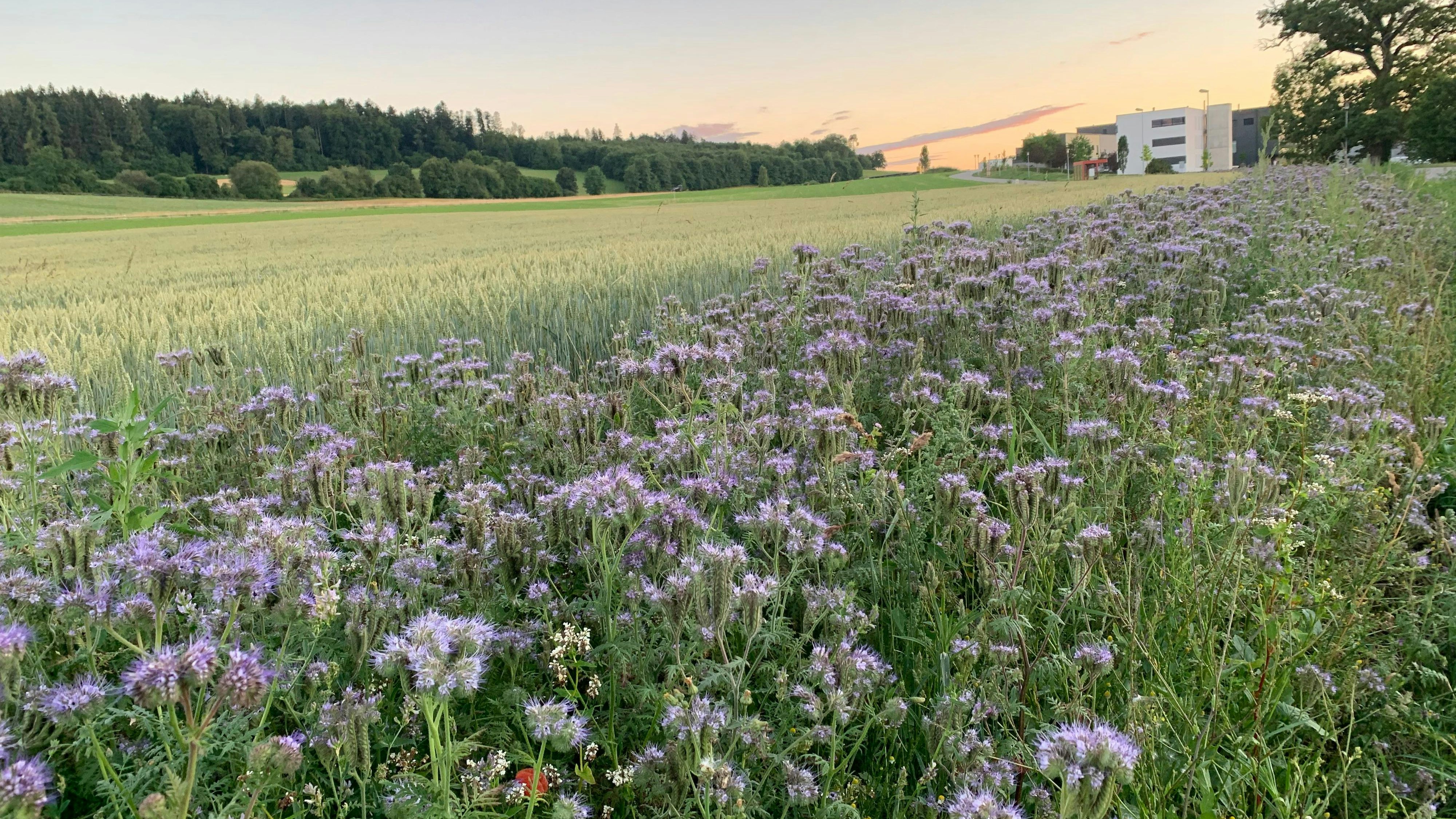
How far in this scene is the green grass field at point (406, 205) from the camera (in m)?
39.8

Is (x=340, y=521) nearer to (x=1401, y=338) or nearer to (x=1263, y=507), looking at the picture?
(x=1263, y=507)

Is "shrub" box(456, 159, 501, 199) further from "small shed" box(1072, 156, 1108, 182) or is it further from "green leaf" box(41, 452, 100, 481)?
"green leaf" box(41, 452, 100, 481)

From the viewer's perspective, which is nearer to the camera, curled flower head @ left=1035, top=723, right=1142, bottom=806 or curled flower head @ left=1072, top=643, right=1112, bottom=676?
curled flower head @ left=1035, top=723, right=1142, bottom=806

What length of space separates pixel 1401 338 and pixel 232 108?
361 ft

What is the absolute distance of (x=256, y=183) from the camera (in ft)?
228

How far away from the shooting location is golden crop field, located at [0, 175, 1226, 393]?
589 centimetres

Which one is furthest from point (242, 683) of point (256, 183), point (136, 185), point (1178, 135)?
point (1178, 135)

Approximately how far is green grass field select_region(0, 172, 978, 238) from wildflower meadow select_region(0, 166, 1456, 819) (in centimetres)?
3475

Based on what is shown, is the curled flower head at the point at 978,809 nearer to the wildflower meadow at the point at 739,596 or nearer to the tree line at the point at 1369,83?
the wildflower meadow at the point at 739,596

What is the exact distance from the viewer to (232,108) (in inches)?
3462

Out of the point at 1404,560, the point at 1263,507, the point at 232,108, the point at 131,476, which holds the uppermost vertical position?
the point at 232,108

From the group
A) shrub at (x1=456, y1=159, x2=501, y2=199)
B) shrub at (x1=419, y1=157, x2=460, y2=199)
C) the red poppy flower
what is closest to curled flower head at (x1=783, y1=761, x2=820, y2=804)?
the red poppy flower

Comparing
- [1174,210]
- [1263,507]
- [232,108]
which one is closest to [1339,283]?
[1174,210]

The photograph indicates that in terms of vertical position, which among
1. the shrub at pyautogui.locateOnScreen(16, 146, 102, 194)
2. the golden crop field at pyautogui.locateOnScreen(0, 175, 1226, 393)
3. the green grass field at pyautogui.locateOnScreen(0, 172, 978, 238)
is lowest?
the golden crop field at pyautogui.locateOnScreen(0, 175, 1226, 393)
